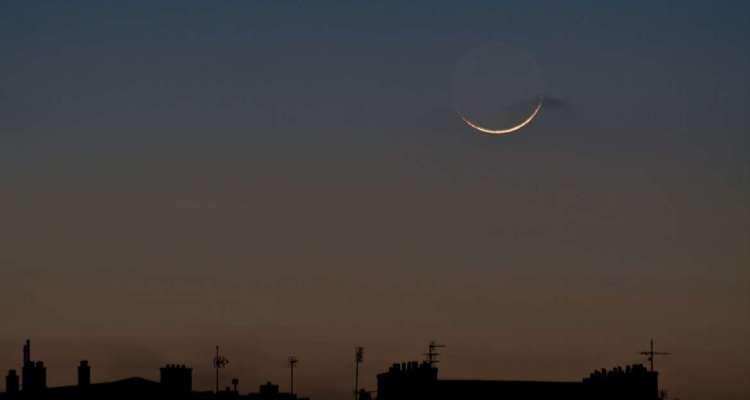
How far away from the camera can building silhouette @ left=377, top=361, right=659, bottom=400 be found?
9738 cm

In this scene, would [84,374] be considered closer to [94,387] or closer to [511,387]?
[94,387]

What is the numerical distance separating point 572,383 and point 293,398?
46.7 m

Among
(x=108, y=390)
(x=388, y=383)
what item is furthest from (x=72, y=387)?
(x=388, y=383)

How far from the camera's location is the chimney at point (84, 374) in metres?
112

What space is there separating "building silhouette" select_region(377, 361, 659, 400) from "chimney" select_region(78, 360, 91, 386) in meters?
20.2

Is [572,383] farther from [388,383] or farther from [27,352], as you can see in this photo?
[27,352]

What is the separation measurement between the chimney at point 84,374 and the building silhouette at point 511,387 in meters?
20.2

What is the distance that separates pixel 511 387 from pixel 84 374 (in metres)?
26.9

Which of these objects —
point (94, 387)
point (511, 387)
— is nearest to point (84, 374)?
point (94, 387)

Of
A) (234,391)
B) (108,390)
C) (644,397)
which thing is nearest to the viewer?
(644,397)

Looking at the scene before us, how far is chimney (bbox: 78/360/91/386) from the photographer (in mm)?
111688

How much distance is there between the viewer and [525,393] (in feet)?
334

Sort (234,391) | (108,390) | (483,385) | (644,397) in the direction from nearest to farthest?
(644,397), (483,385), (108,390), (234,391)

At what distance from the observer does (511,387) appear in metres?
103
